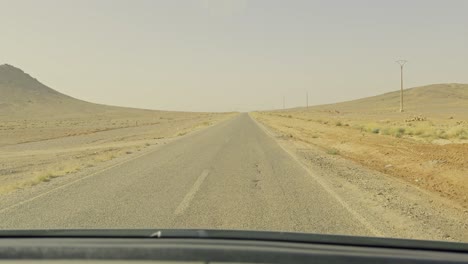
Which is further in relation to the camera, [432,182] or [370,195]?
[432,182]

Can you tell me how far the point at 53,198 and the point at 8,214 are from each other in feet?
4.83

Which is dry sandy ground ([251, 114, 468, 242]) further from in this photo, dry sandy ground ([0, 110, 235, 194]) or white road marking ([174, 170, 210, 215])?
dry sandy ground ([0, 110, 235, 194])

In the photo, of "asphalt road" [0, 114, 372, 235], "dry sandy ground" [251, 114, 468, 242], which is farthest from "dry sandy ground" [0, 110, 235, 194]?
"dry sandy ground" [251, 114, 468, 242]

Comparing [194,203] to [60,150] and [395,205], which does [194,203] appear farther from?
[60,150]

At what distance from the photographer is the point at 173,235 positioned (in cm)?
346

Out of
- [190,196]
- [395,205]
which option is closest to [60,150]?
[190,196]

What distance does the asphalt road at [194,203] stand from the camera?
679 cm

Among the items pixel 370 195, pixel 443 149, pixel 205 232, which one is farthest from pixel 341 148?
pixel 205 232

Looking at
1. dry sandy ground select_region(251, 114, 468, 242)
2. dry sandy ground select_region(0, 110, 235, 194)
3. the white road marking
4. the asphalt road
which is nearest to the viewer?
dry sandy ground select_region(251, 114, 468, 242)

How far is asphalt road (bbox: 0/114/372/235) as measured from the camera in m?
6.79

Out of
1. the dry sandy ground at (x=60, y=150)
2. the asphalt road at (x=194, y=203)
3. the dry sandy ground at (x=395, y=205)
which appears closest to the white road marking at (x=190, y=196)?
the asphalt road at (x=194, y=203)

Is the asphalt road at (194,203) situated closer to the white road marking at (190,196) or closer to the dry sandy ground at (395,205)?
the white road marking at (190,196)

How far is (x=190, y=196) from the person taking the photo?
9.09 metres

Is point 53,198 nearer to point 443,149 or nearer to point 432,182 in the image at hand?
point 432,182
